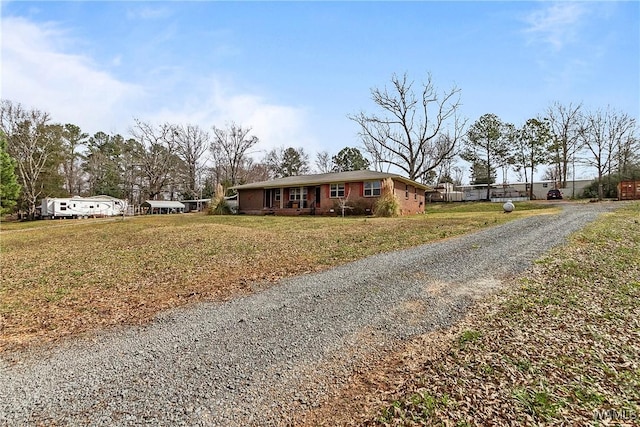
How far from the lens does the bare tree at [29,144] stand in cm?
3166

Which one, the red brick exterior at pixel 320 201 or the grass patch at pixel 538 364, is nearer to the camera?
the grass patch at pixel 538 364

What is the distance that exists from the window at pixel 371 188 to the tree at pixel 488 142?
20.9 m

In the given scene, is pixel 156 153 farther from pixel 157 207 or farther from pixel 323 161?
pixel 323 161

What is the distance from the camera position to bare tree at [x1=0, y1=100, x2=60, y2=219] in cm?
3166

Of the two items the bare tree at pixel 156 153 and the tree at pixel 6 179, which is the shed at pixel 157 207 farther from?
the tree at pixel 6 179

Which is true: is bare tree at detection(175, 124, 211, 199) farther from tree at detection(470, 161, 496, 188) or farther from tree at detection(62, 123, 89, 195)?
tree at detection(470, 161, 496, 188)

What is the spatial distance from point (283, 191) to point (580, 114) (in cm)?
3303

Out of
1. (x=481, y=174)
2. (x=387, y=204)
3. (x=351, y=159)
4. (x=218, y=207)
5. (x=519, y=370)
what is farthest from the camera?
(x=351, y=159)

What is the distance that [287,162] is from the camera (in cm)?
4925

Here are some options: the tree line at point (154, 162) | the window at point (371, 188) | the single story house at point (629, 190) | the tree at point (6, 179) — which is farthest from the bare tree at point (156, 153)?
the single story house at point (629, 190)

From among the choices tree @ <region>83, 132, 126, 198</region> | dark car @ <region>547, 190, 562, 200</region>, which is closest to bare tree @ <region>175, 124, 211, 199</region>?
tree @ <region>83, 132, 126, 198</region>

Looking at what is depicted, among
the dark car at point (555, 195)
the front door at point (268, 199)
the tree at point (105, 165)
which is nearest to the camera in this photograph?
the front door at point (268, 199)

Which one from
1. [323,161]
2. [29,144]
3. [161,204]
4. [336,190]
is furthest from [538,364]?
[323,161]

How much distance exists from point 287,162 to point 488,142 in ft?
86.5
